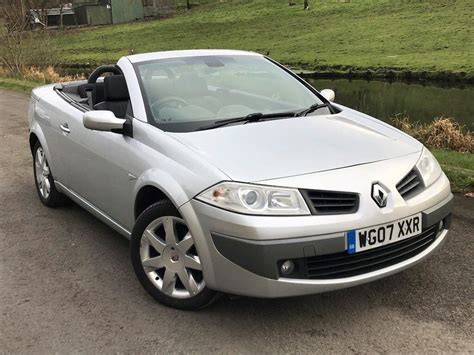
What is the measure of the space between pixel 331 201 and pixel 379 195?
11.7 inches

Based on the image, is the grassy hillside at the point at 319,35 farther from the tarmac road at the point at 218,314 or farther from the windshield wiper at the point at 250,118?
the tarmac road at the point at 218,314

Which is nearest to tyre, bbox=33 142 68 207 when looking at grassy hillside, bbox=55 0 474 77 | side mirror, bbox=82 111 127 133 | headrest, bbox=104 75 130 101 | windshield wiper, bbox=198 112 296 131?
headrest, bbox=104 75 130 101

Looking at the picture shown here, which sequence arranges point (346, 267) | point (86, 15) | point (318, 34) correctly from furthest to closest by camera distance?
point (86, 15)
point (318, 34)
point (346, 267)

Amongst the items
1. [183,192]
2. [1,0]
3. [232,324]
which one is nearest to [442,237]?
[232,324]

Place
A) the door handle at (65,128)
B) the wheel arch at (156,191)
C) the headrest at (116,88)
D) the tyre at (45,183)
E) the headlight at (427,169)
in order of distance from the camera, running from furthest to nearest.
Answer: the tyre at (45,183) < the door handle at (65,128) < the headrest at (116,88) < the headlight at (427,169) < the wheel arch at (156,191)

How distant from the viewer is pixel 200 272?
336cm

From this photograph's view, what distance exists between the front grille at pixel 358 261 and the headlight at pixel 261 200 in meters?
0.30

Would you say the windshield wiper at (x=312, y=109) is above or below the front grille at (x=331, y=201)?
above

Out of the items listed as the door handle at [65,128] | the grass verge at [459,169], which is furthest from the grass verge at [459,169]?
the door handle at [65,128]

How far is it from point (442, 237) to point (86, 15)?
64.4 meters

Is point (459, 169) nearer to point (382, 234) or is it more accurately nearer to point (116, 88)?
point (382, 234)

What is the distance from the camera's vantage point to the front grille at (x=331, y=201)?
305 cm

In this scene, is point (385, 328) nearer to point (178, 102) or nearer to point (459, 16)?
point (178, 102)

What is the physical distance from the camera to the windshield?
3.99m
